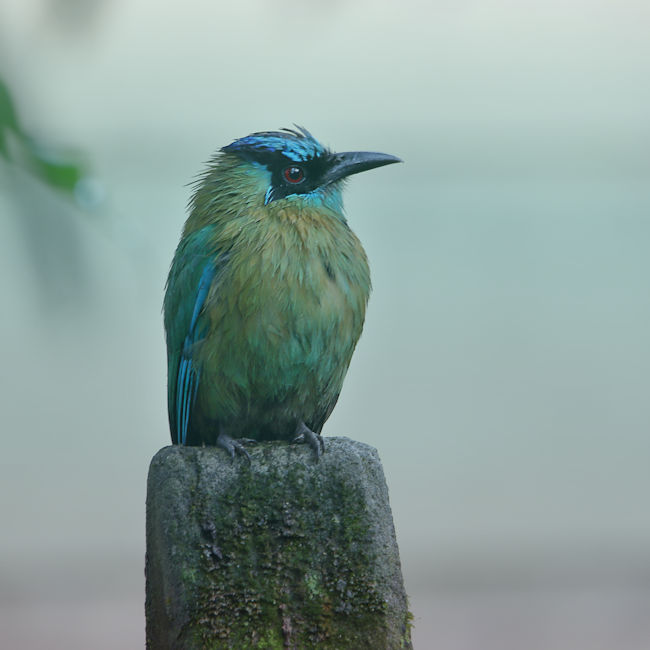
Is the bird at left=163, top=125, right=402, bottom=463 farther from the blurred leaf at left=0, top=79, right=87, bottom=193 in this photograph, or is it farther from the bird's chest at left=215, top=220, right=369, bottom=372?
the blurred leaf at left=0, top=79, right=87, bottom=193

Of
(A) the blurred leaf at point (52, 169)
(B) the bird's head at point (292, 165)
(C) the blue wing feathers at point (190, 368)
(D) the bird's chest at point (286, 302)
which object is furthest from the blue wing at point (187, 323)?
(A) the blurred leaf at point (52, 169)

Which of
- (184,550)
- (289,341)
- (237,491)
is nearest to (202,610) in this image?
(184,550)

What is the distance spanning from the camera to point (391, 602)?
6.75 ft

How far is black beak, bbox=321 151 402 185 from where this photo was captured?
11.1 feet

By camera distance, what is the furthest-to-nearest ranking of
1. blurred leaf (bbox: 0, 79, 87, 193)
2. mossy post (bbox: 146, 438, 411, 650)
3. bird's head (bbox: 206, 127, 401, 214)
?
bird's head (bbox: 206, 127, 401, 214) → mossy post (bbox: 146, 438, 411, 650) → blurred leaf (bbox: 0, 79, 87, 193)

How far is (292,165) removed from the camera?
3.35 metres

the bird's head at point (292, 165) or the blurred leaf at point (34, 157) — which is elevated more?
the bird's head at point (292, 165)

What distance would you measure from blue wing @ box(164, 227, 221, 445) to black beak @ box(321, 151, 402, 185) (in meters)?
0.54

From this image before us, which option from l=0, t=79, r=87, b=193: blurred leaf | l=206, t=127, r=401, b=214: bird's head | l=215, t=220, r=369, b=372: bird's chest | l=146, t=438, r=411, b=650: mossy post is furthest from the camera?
l=206, t=127, r=401, b=214: bird's head

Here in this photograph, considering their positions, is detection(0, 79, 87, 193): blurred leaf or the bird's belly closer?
detection(0, 79, 87, 193): blurred leaf

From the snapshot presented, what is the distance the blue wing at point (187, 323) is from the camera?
124 inches

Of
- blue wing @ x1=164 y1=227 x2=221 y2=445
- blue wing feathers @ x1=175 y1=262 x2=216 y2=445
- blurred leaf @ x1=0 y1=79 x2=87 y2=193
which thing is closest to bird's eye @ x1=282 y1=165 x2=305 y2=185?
blue wing @ x1=164 y1=227 x2=221 y2=445

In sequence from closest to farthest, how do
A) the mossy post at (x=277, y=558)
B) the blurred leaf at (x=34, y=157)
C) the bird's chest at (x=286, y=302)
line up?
the blurred leaf at (x=34, y=157)
the mossy post at (x=277, y=558)
the bird's chest at (x=286, y=302)

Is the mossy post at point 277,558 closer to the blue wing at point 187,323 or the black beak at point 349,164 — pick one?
the blue wing at point 187,323
